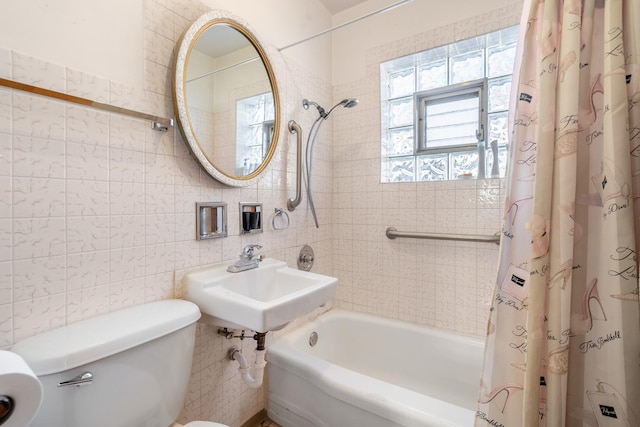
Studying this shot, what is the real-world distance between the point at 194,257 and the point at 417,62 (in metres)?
1.77

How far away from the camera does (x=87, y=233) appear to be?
898mm

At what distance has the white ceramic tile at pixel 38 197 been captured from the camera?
2.55 feet

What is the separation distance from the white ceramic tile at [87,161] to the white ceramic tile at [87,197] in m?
0.02

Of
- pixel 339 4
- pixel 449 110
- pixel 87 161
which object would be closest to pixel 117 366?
pixel 87 161

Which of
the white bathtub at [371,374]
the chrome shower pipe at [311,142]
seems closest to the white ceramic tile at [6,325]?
the white bathtub at [371,374]

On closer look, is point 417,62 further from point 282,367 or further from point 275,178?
point 282,367

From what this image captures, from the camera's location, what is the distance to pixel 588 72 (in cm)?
76

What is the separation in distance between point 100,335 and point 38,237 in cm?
32

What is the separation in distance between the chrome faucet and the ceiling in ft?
5.63

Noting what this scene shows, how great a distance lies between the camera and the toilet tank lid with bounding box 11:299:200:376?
0.69 meters

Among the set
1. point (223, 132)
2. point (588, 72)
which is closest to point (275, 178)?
point (223, 132)

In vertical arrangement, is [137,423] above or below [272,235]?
below

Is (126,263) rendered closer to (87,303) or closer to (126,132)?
(87,303)

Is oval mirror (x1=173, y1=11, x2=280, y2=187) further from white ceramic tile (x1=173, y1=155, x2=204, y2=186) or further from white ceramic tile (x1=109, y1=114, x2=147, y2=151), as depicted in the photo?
white ceramic tile (x1=109, y1=114, x2=147, y2=151)
